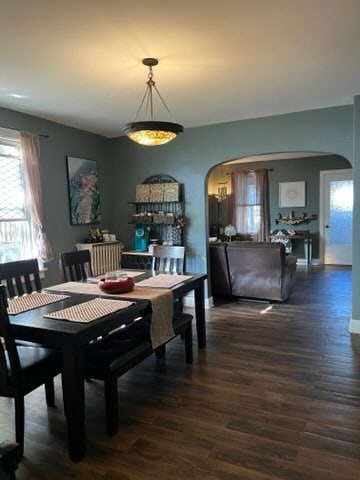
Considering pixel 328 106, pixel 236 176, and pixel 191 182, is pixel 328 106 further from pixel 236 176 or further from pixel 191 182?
pixel 236 176

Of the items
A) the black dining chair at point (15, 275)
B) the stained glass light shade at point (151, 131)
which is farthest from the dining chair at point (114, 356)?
the stained glass light shade at point (151, 131)

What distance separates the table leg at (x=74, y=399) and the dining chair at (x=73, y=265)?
1.45m

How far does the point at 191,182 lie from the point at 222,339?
7.59 feet

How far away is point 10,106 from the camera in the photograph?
150 inches

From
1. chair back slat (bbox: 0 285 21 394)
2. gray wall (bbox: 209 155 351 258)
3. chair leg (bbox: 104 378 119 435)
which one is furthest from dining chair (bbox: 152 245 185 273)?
gray wall (bbox: 209 155 351 258)

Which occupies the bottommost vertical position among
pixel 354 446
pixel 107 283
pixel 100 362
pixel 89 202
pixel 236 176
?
pixel 354 446

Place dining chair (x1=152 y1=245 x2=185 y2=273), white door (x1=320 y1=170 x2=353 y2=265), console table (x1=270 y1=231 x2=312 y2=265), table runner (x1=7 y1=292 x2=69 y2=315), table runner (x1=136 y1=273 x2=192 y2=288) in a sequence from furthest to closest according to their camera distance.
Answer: console table (x1=270 y1=231 x2=312 y2=265), white door (x1=320 y1=170 x2=353 y2=265), dining chair (x1=152 y1=245 x2=185 y2=273), table runner (x1=136 y1=273 x2=192 y2=288), table runner (x1=7 y1=292 x2=69 y2=315)

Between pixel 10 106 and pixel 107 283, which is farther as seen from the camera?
pixel 10 106

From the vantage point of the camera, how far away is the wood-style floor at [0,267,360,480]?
1868 millimetres

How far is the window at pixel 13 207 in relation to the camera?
3.86 metres

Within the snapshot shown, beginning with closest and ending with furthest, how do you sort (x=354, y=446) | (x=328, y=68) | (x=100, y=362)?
(x=354, y=446), (x=100, y=362), (x=328, y=68)

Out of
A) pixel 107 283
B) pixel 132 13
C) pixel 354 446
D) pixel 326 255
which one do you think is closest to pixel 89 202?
pixel 107 283

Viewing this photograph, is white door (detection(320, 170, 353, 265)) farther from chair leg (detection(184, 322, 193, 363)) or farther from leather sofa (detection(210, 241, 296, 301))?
chair leg (detection(184, 322, 193, 363))

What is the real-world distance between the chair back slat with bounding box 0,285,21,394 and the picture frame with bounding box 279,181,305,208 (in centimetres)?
780
